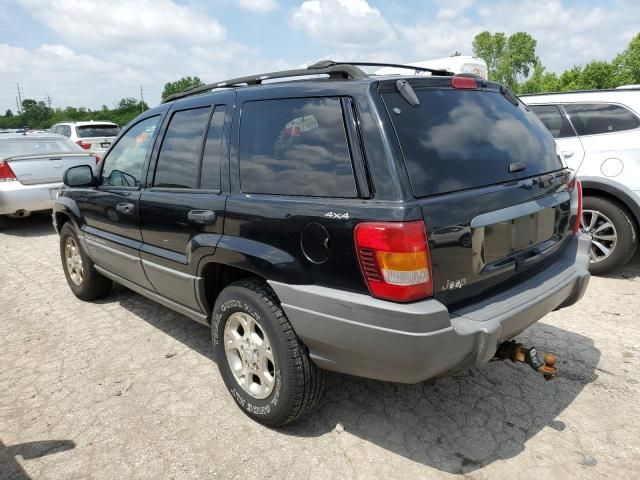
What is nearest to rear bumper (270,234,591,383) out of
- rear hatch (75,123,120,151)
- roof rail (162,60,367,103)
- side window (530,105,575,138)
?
roof rail (162,60,367,103)

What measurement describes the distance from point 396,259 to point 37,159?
25.8ft

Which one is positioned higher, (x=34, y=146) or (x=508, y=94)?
(x=508, y=94)

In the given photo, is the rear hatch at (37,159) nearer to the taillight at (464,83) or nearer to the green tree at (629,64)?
the taillight at (464,83)

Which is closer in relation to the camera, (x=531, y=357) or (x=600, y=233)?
(x=531, y=357)

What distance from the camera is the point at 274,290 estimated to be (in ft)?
8.01

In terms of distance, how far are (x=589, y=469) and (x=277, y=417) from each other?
A: 61.2 inches

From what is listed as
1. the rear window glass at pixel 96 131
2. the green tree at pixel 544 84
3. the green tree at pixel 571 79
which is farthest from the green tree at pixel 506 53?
the rear window glass at pixel 96 131

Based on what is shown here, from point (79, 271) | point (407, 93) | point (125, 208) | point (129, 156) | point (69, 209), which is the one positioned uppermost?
point (407, 93)

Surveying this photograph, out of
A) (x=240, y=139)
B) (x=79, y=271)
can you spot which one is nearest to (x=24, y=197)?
(x=79, y=271)

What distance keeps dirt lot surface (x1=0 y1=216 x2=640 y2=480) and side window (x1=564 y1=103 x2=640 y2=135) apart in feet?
6.57

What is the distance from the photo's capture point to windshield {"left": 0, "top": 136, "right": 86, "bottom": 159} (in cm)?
820

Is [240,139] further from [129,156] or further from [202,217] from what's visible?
[129,156]

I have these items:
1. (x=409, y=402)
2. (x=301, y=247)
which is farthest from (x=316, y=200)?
(x=409, y=402)

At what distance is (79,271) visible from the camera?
4.80m
